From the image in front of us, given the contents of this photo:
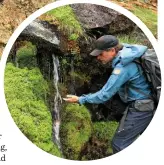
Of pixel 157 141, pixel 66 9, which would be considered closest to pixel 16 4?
pixel 66 9

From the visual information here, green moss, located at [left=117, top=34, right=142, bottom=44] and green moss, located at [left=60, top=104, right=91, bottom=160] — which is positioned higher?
green moss, located at [left=117, top=34, right=142, bottom=44]

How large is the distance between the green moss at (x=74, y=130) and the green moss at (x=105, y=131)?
0.94ft

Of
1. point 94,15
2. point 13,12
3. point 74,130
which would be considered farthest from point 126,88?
point 13,12

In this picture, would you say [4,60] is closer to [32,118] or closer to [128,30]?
[32,118]

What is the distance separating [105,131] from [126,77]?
67.6 inches

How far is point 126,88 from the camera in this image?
7.11 meters

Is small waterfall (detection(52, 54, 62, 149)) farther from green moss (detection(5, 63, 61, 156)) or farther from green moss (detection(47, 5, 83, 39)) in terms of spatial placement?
green moss (detection(47, 5, 83, 39))

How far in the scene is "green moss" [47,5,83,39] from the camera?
7738 millimetres

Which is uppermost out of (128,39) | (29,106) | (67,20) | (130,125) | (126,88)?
(67,20)

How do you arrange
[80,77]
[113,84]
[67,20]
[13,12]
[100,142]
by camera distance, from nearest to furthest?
[113,84] < [13,12] < [67,20] < [80,77] < [100,142]

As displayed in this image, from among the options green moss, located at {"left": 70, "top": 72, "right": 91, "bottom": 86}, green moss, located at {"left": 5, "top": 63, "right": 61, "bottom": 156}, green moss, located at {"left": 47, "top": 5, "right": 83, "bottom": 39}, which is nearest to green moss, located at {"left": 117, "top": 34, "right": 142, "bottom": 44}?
green moss, located at {"left": 47, "top": 5, "right": 83, "bottom": 39}

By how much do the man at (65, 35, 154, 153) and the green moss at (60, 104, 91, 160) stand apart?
64 centimetres

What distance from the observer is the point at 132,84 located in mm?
7027

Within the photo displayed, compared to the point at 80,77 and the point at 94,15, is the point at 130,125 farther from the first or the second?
the point at 94,15
